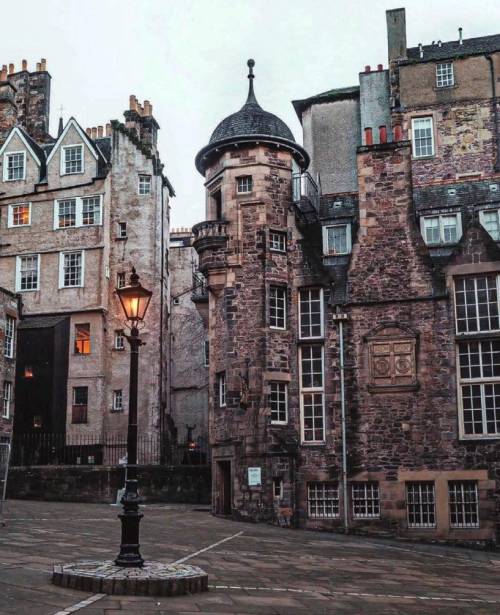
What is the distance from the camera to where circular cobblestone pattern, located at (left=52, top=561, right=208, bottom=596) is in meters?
10.8

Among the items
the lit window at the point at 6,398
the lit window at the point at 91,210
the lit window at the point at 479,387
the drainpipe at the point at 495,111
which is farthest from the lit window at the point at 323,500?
the drainpipe at the point at 495,111

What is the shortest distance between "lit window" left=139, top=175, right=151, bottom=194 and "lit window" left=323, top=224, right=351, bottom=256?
49.4 feet

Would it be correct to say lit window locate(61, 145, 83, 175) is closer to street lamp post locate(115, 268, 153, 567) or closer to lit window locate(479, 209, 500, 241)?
lit window locate(479, 209, 500, 241)

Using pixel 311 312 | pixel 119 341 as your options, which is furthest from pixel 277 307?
pixel 119 341

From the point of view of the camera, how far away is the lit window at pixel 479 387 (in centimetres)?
2534

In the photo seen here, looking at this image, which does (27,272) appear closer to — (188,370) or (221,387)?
(188,370)

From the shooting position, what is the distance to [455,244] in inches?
1059

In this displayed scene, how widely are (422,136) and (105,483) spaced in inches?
884

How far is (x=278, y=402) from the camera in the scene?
2702cm

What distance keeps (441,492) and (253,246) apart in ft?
32.7

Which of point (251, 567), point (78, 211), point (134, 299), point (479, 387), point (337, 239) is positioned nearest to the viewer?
point (134, 299)

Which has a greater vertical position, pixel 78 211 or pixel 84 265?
pixel 78 211

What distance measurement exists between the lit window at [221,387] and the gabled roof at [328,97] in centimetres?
1974

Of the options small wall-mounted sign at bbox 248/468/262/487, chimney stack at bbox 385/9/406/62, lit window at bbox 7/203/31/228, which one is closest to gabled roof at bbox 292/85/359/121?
chimney stack at bbox 385/9/406/62
